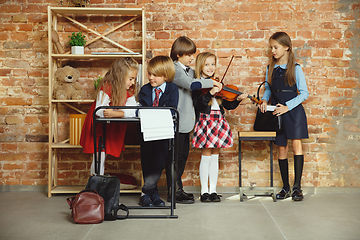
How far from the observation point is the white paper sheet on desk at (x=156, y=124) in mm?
2182

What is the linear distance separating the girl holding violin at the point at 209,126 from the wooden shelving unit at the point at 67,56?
580 millimetres

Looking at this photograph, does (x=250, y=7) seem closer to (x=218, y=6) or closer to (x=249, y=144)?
(x=218, y=6)

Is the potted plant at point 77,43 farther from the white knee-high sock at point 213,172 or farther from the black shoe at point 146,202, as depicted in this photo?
the white knee-high sock at point 213,172

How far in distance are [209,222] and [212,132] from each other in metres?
0.84

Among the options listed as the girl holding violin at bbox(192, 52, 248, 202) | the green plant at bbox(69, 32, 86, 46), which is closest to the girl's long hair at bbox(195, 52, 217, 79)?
the girl holding violin at bbox(192, 52, 248, 202)

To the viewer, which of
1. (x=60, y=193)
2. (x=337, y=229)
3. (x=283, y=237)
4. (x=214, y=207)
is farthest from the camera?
(x=60, y=193)

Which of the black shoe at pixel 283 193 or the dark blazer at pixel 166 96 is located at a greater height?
the dark blazer at pixel 166 96

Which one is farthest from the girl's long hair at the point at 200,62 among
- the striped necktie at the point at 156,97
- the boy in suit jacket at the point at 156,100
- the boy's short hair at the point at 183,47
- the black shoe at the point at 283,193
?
the black shoe at the point at 283,193

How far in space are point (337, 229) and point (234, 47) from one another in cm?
190

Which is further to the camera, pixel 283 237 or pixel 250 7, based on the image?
pixel 250 7

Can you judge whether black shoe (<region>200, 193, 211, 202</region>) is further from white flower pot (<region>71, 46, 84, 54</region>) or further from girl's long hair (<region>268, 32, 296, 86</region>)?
white flower pot (<region>71, 46, 84, 54</region>)

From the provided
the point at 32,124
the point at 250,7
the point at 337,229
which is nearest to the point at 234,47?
the point at 250,7

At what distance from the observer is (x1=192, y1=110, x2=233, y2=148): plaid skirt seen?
2781 mm

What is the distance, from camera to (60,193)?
3.07m
